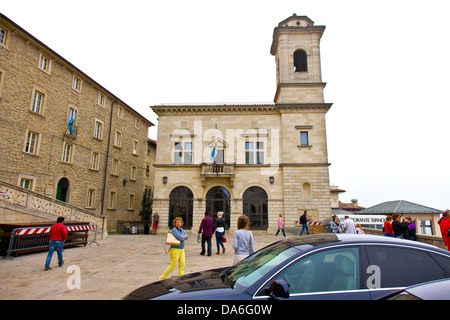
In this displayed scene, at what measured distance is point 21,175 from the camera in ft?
60.5

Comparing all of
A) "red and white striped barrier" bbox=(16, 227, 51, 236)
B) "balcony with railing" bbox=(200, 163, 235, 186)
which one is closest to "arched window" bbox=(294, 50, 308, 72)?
"balcony with railing" bbox=(200, 163, 235, 186)

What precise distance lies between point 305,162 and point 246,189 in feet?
18.8

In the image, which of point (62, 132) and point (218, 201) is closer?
point (62, 132)

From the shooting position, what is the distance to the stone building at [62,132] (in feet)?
59.4

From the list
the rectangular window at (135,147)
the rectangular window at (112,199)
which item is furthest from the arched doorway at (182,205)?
the rectangular window at (135,147)

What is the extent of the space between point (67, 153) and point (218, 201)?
14092 millimetres

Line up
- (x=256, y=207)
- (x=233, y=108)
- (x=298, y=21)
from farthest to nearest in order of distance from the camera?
(x=298, y=21), (x=233, y=108), (x=256, y=207)

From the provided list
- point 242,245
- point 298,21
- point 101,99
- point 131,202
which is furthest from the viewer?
point 131,202

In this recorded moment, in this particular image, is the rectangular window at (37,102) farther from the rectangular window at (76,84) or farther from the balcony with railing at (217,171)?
the balcony with railing at (217,171)

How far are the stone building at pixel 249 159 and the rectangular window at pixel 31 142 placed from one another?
30.1 feet

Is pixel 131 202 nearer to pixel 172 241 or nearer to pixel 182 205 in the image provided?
pixel 182 205

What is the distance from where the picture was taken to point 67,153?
75.8 feet

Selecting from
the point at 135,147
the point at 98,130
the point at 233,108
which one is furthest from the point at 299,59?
the point at 135,147
